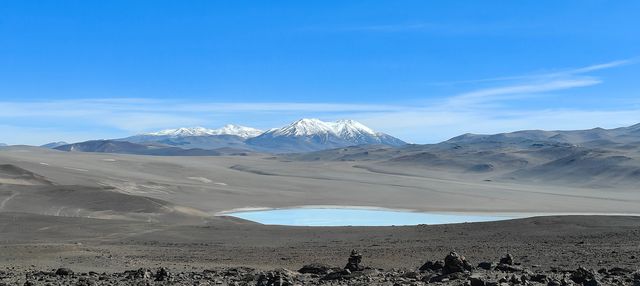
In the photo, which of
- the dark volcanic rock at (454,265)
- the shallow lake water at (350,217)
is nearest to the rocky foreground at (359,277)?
the dark volcanic rock at (454,265)

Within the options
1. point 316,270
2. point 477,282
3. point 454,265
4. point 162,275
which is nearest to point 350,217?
point 316,270

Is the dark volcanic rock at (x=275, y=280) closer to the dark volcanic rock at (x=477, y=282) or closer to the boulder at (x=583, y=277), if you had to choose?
the dark volcanic rock at (x=477, y=282)

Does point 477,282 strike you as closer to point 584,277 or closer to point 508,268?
point 584,277

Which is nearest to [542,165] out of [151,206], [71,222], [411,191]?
[411,191]

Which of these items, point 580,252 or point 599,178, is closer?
point 580,252

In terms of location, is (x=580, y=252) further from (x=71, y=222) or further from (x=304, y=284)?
(x=71, y=222)

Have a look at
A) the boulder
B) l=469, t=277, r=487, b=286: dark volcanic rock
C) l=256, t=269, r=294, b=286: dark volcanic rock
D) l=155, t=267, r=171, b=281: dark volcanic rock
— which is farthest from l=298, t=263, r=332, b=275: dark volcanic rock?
the boulder
